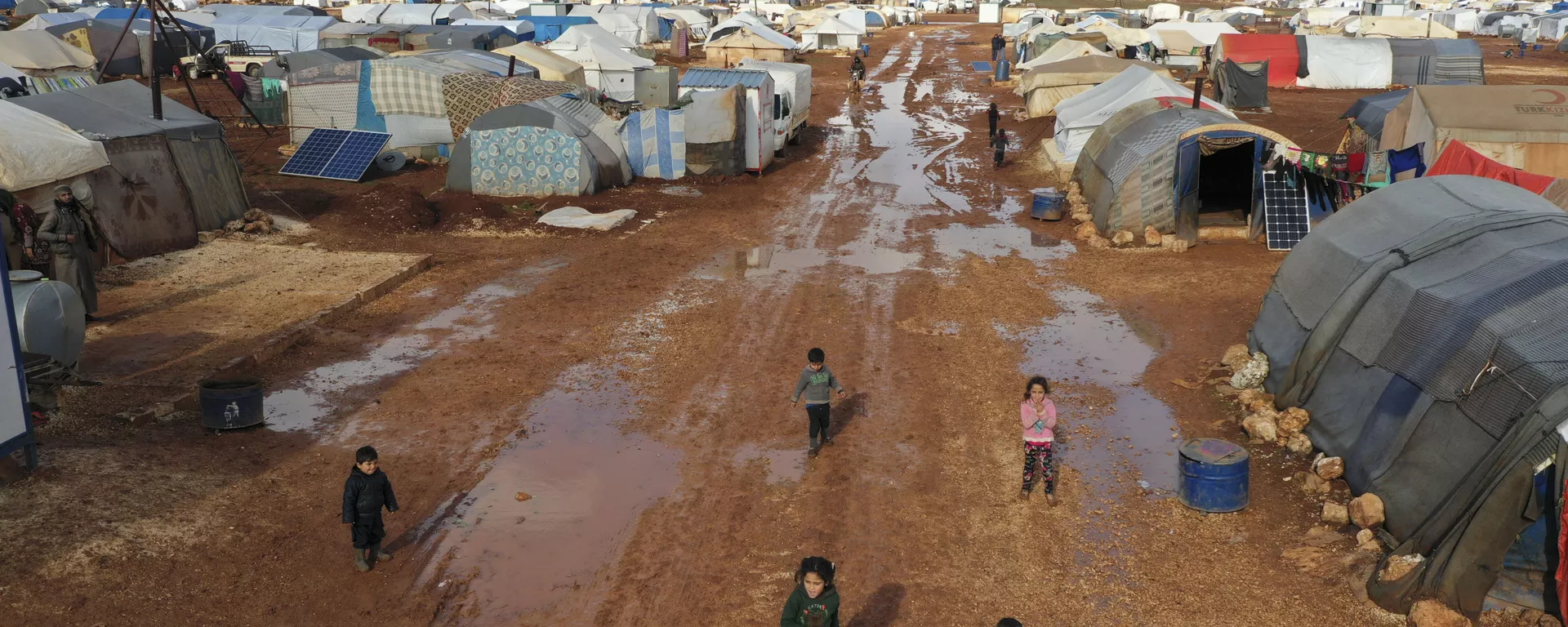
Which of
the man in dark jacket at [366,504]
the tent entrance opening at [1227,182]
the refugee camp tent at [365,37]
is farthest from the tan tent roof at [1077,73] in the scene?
the man in dark jacket at [366,504]

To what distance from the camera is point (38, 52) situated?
43.2m

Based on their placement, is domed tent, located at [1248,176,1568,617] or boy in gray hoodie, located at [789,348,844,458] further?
boy in gray hoodie, located at [789,348,844,458]

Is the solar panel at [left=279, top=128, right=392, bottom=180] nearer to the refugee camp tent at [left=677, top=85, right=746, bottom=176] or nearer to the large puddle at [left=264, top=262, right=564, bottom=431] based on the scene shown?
the refugee camp tent at [left=677, top=85, right=746, bottom=176]

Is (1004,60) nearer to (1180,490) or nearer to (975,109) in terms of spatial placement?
(975,109)

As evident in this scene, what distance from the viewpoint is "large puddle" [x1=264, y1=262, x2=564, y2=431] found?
12.9 m

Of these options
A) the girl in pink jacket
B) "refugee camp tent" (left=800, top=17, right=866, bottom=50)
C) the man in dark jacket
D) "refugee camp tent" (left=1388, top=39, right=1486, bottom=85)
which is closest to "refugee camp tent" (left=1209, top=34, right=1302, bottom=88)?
"refugee camp tent" (left=1388, top=39, right=1486, bottom=85)

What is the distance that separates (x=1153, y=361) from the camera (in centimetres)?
1505

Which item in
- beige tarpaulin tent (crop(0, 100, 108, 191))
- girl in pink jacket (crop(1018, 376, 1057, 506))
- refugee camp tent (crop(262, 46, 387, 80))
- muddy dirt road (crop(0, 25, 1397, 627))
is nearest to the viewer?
muddy dirt road (crop(0, 25, 1397, 627))

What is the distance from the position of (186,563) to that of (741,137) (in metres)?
21.1

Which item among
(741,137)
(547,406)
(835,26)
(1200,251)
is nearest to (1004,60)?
(835,26)

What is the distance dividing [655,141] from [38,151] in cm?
1390

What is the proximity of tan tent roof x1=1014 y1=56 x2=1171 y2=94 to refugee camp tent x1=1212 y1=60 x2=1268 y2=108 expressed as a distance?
22.6 ft

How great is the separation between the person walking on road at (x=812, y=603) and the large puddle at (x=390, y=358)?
747cm

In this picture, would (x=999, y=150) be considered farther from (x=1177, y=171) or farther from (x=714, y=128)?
(x=1177, y=171)
